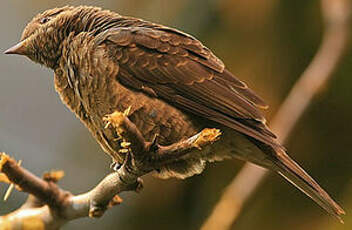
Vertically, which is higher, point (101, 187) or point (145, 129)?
point (145, 129)

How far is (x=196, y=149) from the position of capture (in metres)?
3.61

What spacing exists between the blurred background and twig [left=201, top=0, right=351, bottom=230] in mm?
199

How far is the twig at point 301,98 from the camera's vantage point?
4879mm

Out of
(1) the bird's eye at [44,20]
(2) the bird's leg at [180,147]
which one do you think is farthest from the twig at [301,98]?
(1) the bird's eye at [44,20]

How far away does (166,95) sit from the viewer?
442cm

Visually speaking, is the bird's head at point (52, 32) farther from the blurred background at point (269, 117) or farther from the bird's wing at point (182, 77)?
the blurred background at point (269, 117)

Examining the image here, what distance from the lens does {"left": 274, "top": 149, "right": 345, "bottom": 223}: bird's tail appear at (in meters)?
4.34

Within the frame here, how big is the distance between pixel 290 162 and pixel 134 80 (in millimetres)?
1022

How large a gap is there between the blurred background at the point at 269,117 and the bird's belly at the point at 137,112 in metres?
1.10

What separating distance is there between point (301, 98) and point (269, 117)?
44.4 inches

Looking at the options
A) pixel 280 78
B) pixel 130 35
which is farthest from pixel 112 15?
pixel 280 78

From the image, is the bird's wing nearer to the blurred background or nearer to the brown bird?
the brown bird

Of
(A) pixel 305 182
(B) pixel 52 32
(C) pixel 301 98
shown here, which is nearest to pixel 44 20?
(B) pixel 52 32

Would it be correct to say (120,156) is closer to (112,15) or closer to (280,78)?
(112,15)
